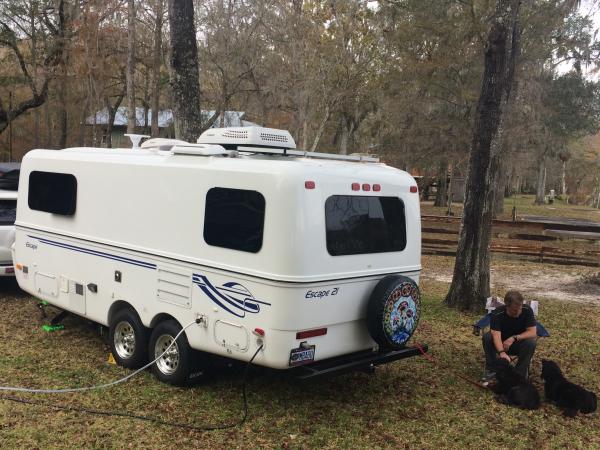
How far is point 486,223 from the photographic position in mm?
9055

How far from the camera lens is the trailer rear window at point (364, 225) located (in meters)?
5.13

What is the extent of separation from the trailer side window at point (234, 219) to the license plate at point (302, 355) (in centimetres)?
93

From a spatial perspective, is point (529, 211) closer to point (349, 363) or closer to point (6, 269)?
point (6, 269)

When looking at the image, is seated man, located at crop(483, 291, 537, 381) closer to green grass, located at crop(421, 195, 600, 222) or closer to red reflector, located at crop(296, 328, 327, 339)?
red reflector, located at crop(296, 328, 327, 339)

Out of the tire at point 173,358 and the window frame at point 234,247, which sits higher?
the window frame at point 234,247

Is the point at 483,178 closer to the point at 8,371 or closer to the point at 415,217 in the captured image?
the point at 415,217

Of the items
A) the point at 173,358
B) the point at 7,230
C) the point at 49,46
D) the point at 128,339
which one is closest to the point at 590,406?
the point at 173,358

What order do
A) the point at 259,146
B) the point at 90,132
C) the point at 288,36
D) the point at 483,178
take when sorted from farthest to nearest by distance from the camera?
the point at 90,132
the point at 288,36
the point at 483,178
the point at 259,146

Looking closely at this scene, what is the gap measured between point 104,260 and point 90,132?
128ft

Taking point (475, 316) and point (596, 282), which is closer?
point (475, 316)

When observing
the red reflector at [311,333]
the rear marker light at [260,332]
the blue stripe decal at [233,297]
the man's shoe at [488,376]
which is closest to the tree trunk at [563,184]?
the man's shoe at [488,376]

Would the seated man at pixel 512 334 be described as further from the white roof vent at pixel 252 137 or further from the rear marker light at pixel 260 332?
the white roof vent at pixel 252 137

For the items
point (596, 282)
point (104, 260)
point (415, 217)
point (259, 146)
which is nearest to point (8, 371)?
point (104, 260)

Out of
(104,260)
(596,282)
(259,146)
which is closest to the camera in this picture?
(259,146)
